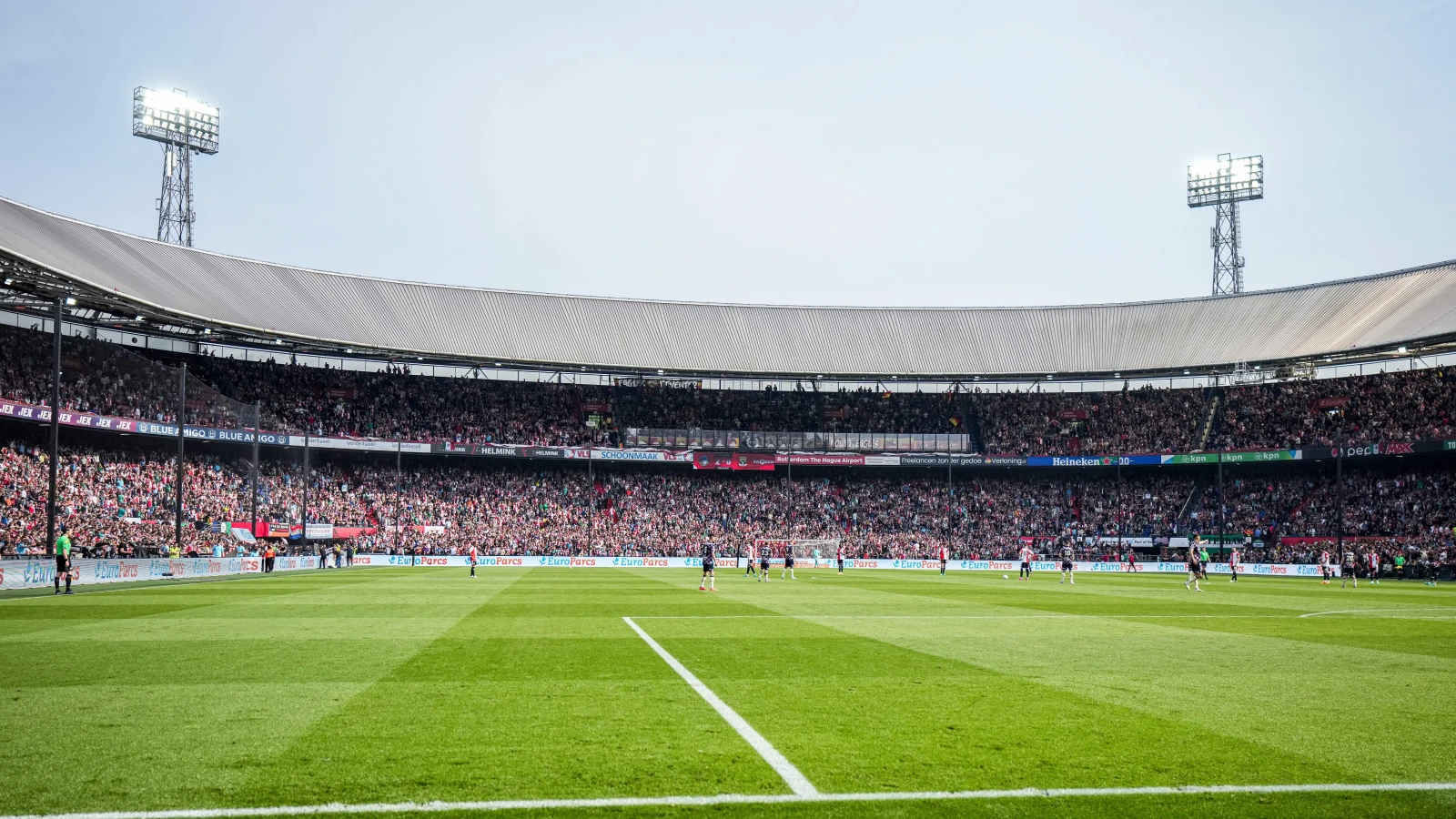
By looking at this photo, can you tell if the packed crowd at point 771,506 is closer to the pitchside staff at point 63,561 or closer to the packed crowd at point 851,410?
the packed crowd at point 851,410

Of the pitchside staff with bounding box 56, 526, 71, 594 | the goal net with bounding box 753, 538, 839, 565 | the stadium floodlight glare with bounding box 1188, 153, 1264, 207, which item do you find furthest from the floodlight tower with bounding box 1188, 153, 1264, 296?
the pitchside staff with bounding box 56, 526, 71, 594

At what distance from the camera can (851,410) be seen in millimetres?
83625

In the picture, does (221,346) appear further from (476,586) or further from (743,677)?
(743,677)

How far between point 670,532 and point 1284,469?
44.2m

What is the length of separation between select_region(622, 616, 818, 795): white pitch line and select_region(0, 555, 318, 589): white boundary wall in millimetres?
26723

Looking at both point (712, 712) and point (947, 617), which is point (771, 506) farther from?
point (712, 712)

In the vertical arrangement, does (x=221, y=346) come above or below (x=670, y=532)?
above

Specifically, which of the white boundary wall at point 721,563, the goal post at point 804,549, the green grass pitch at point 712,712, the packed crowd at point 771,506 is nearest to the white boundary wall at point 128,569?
the packed crowd at point 771,506

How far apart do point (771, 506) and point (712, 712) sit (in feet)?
219

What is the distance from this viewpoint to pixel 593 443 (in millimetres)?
77000

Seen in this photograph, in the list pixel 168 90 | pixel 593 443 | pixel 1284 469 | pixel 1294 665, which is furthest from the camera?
pixel 593 443

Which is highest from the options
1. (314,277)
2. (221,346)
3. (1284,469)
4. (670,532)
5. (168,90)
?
(168,90)

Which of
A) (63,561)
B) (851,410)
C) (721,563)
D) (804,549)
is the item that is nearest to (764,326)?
(851,410)

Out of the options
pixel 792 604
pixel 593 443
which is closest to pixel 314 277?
pixel 593 443
